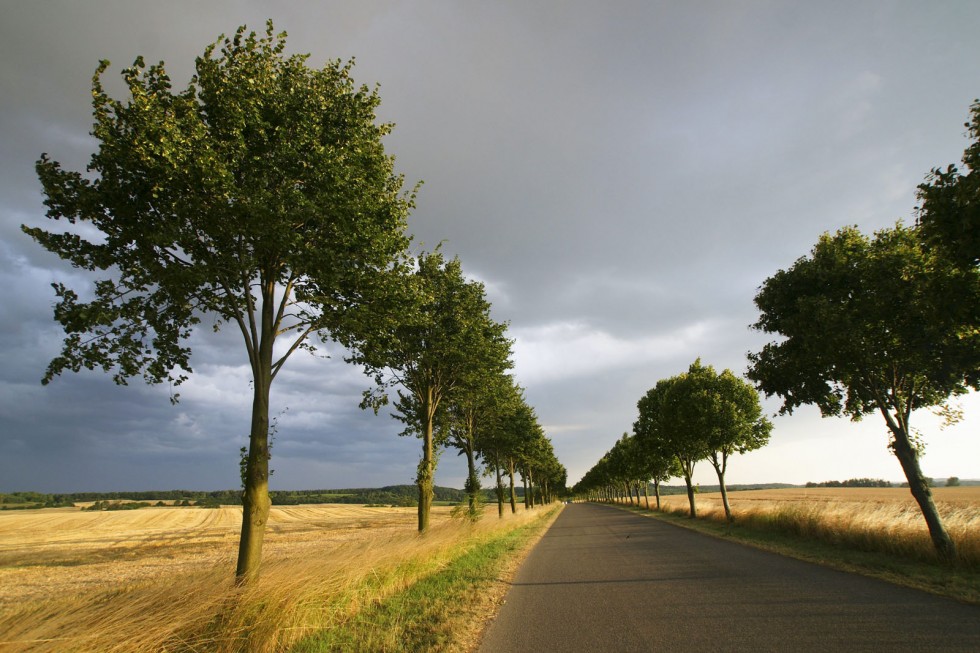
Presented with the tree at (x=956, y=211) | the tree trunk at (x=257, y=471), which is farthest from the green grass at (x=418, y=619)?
the tree at (x=956, y=211)

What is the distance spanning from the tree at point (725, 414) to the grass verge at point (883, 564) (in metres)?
11.3

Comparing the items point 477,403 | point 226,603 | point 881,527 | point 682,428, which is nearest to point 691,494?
point 682,428

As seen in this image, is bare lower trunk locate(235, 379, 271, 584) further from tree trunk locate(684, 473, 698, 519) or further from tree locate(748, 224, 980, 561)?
tree trunk locate(684, 473, 698, 519)

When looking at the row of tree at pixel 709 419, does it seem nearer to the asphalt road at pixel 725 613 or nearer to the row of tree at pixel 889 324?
the row of tree at pixel 889 324

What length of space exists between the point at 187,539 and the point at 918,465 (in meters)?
48.6

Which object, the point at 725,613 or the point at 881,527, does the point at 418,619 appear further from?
the point at 881,527

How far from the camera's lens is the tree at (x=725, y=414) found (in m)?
28.5

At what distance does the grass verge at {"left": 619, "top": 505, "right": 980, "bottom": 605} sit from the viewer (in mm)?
8008

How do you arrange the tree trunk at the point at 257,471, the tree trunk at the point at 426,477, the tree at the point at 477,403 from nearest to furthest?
the tree trunk at the point at 257,471 < the tree trunk at the point at 426,477 < the tree at the point at 477,403

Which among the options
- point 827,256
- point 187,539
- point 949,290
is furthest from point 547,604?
point 187,539

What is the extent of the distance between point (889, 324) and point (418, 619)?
46.1 feet

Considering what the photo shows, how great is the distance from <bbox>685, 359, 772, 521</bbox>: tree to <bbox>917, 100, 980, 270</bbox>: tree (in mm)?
21888

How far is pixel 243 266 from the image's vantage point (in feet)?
28.2

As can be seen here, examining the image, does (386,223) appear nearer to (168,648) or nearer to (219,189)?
(219,189)
